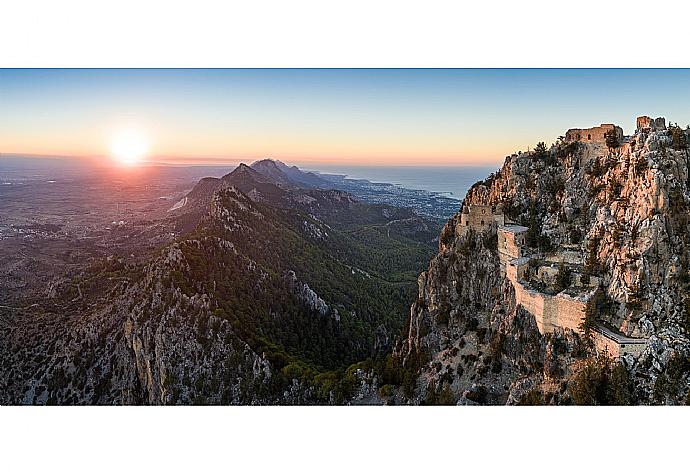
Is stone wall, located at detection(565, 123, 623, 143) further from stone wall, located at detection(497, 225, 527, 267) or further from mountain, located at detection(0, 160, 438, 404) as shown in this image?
mountain, located at detection(0, 160, 438, 404)

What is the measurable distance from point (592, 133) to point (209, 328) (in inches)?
664

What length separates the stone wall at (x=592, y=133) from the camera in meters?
14.5

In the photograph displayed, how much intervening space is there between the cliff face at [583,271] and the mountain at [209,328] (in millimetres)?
4211

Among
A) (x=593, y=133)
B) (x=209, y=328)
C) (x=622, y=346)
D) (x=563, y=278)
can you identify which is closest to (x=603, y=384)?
(x=622, y=346)

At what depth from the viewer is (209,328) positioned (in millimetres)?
20844

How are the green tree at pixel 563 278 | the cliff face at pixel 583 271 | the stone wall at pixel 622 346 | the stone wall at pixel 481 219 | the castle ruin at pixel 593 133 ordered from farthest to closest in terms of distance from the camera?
the stone wall at pixel 481 219, the castle ruin at pixel 593 133, the green tree at pixel 563 278, the cliff face at pixel 583 271, the stone wall at pixel 622 346

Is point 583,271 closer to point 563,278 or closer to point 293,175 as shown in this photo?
point 563,278

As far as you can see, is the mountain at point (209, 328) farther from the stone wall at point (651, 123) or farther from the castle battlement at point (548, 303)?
the stone wall at point (651, 123)

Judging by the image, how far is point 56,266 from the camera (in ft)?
107

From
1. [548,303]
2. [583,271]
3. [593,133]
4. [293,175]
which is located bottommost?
[548,303]

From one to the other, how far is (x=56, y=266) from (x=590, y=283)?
109ft

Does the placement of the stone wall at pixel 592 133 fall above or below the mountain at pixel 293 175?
above

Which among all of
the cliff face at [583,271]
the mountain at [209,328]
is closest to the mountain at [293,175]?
the mountain at [209,328]

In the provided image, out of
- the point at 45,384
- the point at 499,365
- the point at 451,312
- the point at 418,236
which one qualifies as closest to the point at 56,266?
the point at 45,384
